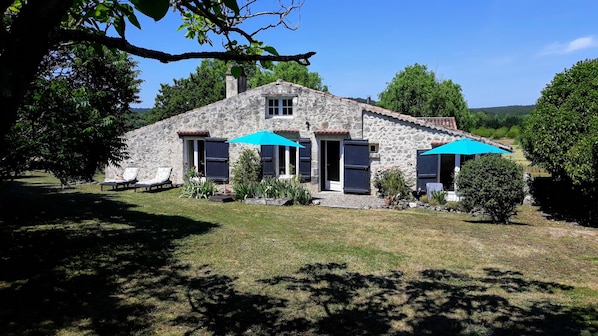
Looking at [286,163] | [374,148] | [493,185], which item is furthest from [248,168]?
[493,185]

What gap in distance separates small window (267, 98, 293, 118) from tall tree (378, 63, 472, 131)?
23096 mm

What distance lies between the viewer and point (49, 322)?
495cm

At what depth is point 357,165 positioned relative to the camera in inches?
663

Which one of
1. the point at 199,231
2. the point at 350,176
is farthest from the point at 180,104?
the point at 199,231

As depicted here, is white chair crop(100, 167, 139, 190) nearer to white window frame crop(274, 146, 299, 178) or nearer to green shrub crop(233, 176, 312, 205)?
green shrub crop(233, 176, 312, 205)

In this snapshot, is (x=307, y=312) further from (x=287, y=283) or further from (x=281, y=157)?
(x=281, y=157)

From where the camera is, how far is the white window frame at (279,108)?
18.2 meters

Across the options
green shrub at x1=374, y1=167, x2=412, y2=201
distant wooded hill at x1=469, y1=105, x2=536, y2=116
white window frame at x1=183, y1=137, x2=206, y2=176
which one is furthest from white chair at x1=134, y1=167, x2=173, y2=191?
distant wooded hill at x1=469, y1=105, x2=536, y2=116

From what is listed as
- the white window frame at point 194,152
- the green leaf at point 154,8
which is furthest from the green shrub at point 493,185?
the white window frame at point 194,152

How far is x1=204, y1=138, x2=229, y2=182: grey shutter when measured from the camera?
61.1 ft

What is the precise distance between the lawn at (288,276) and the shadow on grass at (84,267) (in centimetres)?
3

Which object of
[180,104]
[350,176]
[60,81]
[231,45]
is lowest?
[350,176]

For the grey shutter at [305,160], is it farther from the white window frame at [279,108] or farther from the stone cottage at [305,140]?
the white window frame at [279,108]

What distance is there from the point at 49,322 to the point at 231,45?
3953 mm
